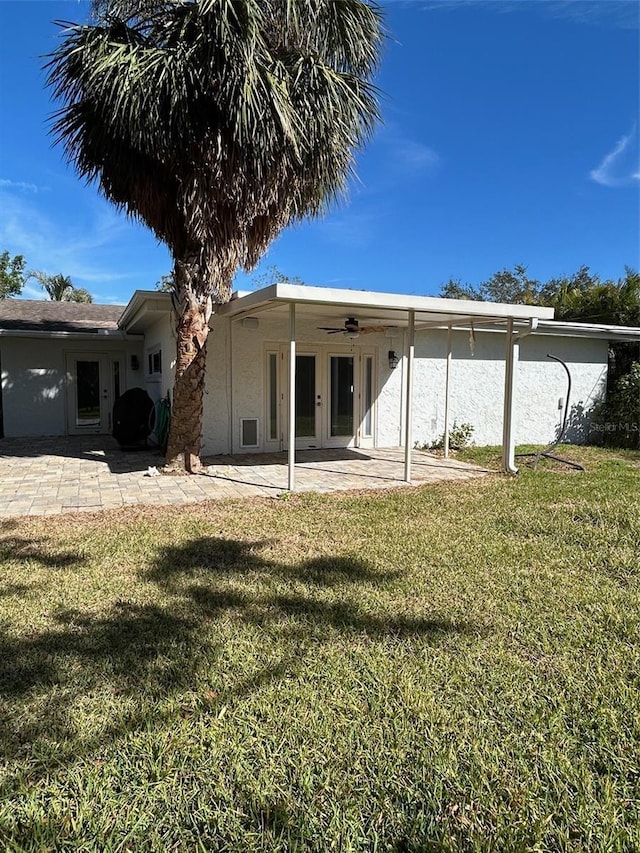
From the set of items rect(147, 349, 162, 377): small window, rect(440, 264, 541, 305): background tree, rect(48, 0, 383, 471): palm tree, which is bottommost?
rect(147, 349, 162, 377): small window

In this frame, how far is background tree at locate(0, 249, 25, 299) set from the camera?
104ft

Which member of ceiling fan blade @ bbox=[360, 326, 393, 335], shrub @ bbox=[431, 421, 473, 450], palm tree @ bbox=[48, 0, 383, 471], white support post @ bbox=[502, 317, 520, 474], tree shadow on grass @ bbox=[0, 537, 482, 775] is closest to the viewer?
tree shadow on grass @ bbox=[0, 537, 482, 775]

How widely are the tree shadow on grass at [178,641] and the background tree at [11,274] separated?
112ft

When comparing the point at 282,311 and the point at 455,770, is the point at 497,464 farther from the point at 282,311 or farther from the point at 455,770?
the point at 455,770

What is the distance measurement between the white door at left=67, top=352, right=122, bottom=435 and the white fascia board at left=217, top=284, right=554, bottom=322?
26.0 feet

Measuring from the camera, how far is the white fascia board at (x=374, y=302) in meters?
7.44


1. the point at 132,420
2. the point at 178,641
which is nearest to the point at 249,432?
the point at 132,420

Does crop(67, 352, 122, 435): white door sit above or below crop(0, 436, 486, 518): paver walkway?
above

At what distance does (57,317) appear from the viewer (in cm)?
1639

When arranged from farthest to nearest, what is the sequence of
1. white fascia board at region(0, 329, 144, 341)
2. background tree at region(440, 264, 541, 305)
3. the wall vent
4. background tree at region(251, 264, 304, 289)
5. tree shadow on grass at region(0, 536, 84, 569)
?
background tree at region(251, 264, 304, 289) < background tree at region(440, 264, 541, 305) < white fascia board at region(0, 329, 144, 341) < the wall vent < tree shadow on grass at region(0, 536, 84, 569)

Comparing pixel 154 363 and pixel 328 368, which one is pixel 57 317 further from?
pixel 328 368

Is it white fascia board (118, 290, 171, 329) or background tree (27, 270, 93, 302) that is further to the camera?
background tree (27, 270, 93, 302)

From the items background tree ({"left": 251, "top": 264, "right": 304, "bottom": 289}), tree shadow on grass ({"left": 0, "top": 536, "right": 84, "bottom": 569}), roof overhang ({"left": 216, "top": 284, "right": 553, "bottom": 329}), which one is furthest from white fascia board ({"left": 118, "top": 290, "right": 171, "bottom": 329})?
background tree ({"left": 251, "top": 264, "right": 304, "bottom": 289})

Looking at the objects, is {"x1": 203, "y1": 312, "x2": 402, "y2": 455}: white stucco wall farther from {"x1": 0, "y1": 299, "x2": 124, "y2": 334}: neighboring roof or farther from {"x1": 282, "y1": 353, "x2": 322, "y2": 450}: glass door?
{"x1": 0, "y1": 299, "x2": 124, "y2": 334}: neighboring roof
